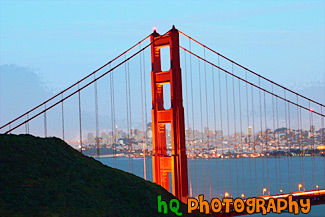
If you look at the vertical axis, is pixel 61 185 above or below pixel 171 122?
below

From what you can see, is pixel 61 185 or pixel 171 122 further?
pixel 171 122

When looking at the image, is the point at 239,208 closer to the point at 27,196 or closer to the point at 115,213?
the point at 115,213

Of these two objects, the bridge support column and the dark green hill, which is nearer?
the dark green hill

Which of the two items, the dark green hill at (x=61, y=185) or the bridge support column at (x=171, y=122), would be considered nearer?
the dark green hill at (x=61, y=185)
